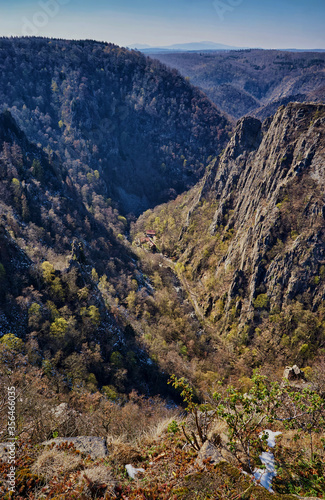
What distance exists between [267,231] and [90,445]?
5995 centimetres

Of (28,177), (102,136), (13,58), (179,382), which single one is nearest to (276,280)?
(179,382)

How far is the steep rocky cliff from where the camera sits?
57.9m

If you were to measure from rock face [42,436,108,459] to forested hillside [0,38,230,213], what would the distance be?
115 meters

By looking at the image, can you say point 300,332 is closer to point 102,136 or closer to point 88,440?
point 88,440

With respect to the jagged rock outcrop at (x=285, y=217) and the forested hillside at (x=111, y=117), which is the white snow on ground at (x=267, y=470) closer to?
the jagged rock outcrop at (x=285, y=217)

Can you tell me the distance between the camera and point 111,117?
172 metres

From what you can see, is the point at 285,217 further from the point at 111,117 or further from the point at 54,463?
the point at 111,117

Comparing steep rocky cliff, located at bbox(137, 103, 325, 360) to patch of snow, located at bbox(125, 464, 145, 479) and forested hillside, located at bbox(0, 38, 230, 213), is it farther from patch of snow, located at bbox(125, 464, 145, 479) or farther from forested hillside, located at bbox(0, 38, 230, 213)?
forested hillside, located at bbox(0, 38, 230, 213)

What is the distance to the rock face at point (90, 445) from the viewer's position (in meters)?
11.5

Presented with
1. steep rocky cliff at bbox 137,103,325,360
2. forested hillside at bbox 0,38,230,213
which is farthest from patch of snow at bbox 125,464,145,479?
forested hillside at bbox 0,38,230,213

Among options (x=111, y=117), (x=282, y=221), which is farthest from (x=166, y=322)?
(x=111, y=117)

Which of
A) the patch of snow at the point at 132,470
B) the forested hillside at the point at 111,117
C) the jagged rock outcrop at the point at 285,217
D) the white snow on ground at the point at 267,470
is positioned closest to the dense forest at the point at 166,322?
the patch of snow at the point at 132,470

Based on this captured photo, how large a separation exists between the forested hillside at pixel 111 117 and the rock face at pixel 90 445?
11549cm

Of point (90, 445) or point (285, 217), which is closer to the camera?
point (90, 445)
